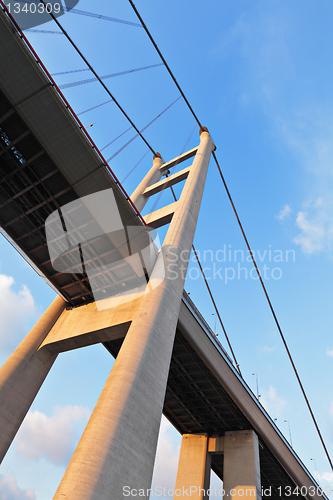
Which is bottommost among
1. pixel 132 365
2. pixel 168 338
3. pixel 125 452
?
pixel 125 452

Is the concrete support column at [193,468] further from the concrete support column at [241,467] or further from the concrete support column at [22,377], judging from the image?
the concrete support column at [22,377]

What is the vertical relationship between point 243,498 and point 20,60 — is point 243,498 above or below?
below

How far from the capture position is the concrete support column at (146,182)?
2897cm

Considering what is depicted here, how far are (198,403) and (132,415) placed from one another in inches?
817

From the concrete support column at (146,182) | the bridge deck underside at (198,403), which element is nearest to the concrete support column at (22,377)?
the bridge deck underside at (198,403)

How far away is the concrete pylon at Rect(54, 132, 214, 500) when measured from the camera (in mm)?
11180

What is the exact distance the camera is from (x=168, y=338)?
16.2 metres

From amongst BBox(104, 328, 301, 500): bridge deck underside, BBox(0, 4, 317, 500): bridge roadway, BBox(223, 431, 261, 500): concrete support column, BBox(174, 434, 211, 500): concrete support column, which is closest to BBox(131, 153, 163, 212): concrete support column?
BBox(0, 4, 317, 500): bridge roadway

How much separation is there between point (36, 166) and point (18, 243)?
5790 millimetres

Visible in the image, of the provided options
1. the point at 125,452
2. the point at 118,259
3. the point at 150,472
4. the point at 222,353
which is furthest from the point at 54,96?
the point at 222,353

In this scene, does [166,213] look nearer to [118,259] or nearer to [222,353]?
[118,259]

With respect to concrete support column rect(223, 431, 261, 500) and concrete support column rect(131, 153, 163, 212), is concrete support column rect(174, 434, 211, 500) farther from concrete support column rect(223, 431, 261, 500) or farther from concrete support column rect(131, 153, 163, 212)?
concrete support column rect(131, 153, 163, 212)

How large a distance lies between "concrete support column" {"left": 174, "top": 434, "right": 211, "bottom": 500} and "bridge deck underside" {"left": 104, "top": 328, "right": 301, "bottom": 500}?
1046mm

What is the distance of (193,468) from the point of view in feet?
105
